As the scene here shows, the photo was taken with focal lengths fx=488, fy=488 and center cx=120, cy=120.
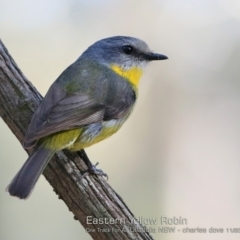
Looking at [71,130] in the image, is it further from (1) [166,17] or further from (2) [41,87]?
(1) [166,17]

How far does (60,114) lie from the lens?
2750mm

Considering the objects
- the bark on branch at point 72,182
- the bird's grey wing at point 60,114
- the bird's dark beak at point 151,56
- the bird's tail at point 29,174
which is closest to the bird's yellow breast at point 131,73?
the bird's dark beak at point 151,56

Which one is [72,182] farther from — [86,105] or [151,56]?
[151,56]

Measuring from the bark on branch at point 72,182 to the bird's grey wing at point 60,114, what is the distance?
0.49 feet

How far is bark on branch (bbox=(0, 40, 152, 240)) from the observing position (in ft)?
8.82

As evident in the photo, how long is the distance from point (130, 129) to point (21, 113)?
3.01m

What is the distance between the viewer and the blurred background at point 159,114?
532 centimetres

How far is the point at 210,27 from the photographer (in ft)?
21.0

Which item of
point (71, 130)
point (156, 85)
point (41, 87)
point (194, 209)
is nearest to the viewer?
point (71, 130)

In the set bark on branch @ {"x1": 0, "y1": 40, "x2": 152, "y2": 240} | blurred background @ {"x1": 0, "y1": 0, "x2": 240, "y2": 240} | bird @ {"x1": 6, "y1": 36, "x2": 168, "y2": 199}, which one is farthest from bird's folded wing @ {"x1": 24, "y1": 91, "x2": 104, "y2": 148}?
blurred background @ {"x1": 0, "y1": 0, "x2": 240, "y2": 240}

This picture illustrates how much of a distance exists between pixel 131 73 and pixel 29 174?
1.15 meters

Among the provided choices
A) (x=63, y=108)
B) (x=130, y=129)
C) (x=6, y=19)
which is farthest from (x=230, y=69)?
(x=63, y=108)

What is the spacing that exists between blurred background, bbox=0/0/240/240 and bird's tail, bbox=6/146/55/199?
105 inches

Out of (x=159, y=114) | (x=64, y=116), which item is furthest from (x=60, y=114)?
(x=159, y=114)
